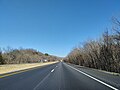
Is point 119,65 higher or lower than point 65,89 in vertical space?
higher

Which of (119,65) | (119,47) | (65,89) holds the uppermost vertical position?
(119,47)

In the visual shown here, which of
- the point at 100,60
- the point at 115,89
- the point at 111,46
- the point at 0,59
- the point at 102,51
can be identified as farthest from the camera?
the point at 0,59

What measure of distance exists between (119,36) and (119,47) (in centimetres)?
178

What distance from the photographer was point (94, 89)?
10594 millimetres

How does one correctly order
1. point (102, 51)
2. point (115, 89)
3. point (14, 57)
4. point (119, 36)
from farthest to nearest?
point (14, 57) → point (102, 51) → point (119, 36) → point (115, 89)

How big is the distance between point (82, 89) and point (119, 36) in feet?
56.7

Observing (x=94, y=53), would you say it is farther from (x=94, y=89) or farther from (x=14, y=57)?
(x=14, y=57)

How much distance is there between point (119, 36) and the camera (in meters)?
26.2

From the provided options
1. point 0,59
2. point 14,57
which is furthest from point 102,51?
point 14,57

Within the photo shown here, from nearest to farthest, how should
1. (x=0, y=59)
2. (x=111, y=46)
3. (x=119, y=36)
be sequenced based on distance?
1. (x=119, y=36)
2. (x=111, y=46)
3. (x=0, y=59)

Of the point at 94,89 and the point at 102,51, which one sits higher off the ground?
the point at 102,51

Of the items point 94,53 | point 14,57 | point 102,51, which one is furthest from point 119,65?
point 14,57

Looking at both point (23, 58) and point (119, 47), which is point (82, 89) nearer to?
point (119, 47)

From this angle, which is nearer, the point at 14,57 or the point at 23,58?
the point at 14,57
